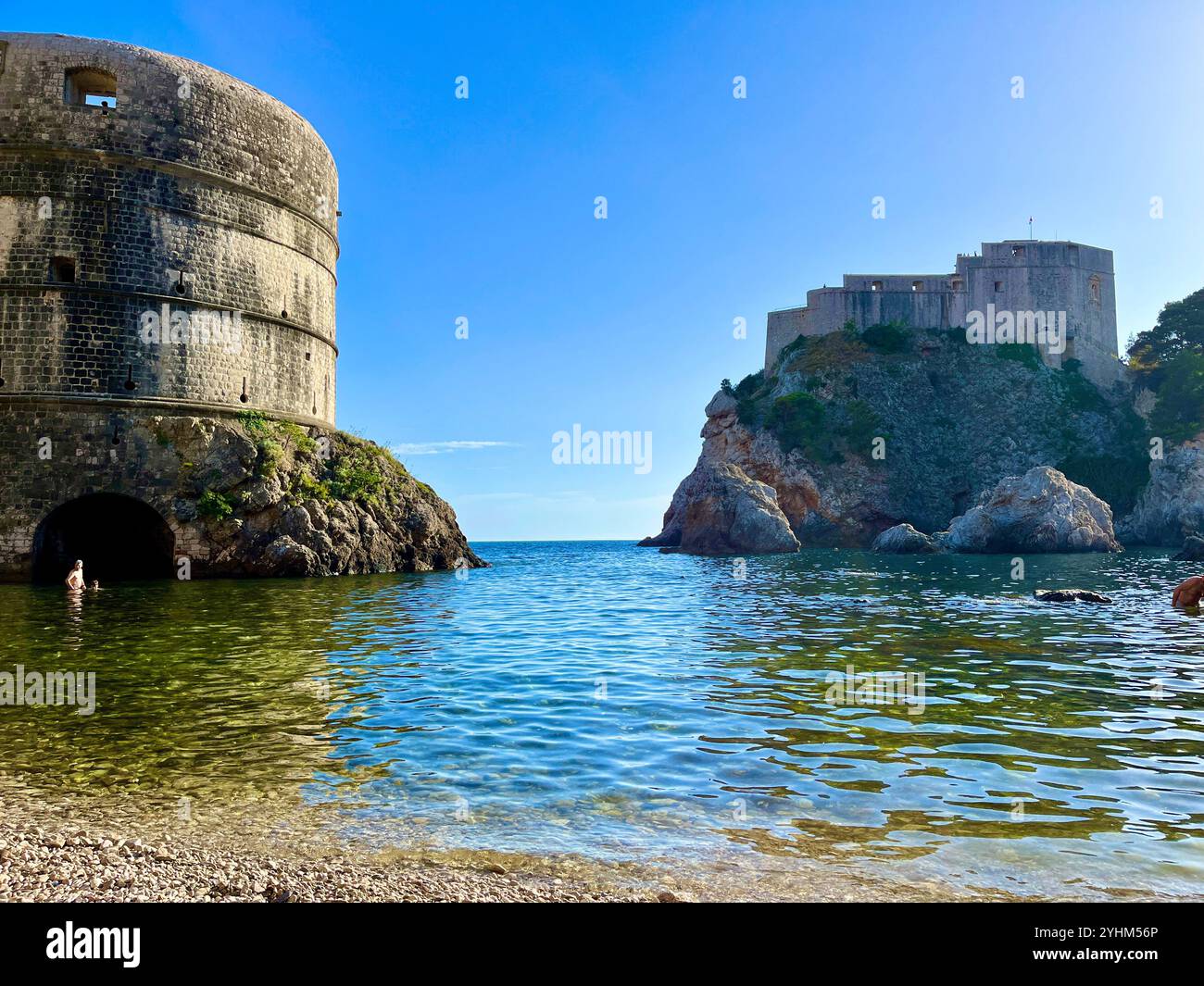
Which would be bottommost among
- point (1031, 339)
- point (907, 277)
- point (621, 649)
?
point (621, 649)

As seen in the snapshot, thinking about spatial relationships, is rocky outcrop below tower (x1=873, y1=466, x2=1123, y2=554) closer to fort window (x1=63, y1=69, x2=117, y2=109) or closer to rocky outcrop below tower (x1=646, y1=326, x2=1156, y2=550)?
rocky outcrop below tower (x1=646, y1=326, x2=1156, y2=550)

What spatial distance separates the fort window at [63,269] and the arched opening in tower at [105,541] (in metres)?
6.15

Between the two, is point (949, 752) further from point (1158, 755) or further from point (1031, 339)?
point (1031, 339)

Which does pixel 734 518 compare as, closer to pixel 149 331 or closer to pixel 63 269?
pixel 149 331

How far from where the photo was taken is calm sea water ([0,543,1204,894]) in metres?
4.62

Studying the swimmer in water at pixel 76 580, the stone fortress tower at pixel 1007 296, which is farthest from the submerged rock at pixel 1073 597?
the stone fortress tower at pixel 1007 296

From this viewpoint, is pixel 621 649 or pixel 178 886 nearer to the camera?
pixel 178 886

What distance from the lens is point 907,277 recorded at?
67.7m

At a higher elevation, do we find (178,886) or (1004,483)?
(1004,483)

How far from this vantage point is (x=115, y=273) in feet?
77.8

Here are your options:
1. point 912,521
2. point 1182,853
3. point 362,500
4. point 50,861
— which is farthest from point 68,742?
point 912,521

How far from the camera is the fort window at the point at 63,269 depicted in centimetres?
2322
